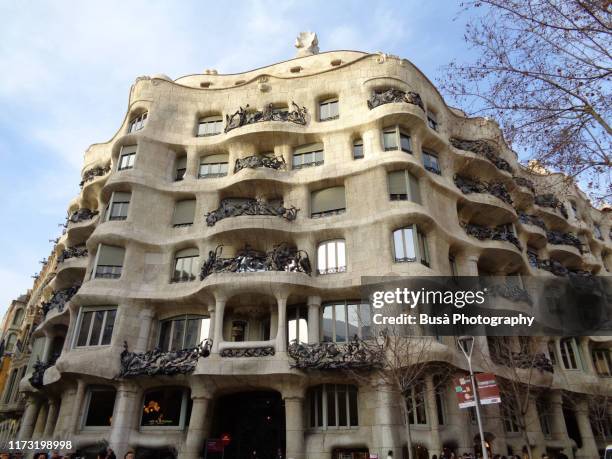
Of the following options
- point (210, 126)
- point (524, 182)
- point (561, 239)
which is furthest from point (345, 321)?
point (561, 239)

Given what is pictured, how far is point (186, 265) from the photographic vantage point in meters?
24.3

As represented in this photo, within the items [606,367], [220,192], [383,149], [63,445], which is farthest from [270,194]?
[606,367]

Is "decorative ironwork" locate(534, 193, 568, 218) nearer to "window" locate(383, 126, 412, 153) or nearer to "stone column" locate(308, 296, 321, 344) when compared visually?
"window" locate(383, 126, 412, 153)

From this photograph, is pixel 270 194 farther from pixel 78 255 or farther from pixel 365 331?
pixel 78 255

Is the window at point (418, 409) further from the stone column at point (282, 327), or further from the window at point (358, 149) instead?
the window at point (358, 149)

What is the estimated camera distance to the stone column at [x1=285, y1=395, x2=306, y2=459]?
18.5 meters

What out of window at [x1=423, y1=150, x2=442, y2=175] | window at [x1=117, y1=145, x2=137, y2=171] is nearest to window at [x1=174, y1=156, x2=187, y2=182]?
window at [x1=117, y1=145, x2=137, y2=171]

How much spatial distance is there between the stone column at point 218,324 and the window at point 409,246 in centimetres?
819

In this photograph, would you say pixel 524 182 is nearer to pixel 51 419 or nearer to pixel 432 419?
pixel 432 419

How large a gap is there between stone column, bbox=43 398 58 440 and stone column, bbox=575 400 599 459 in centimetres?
2896

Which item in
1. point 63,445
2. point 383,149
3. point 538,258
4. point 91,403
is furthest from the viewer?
point 538,258

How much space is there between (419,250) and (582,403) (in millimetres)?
15895

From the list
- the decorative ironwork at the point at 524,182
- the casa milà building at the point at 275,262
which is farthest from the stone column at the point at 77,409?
the decorative ironwork at the point at 524,182

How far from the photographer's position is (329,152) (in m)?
25.3
